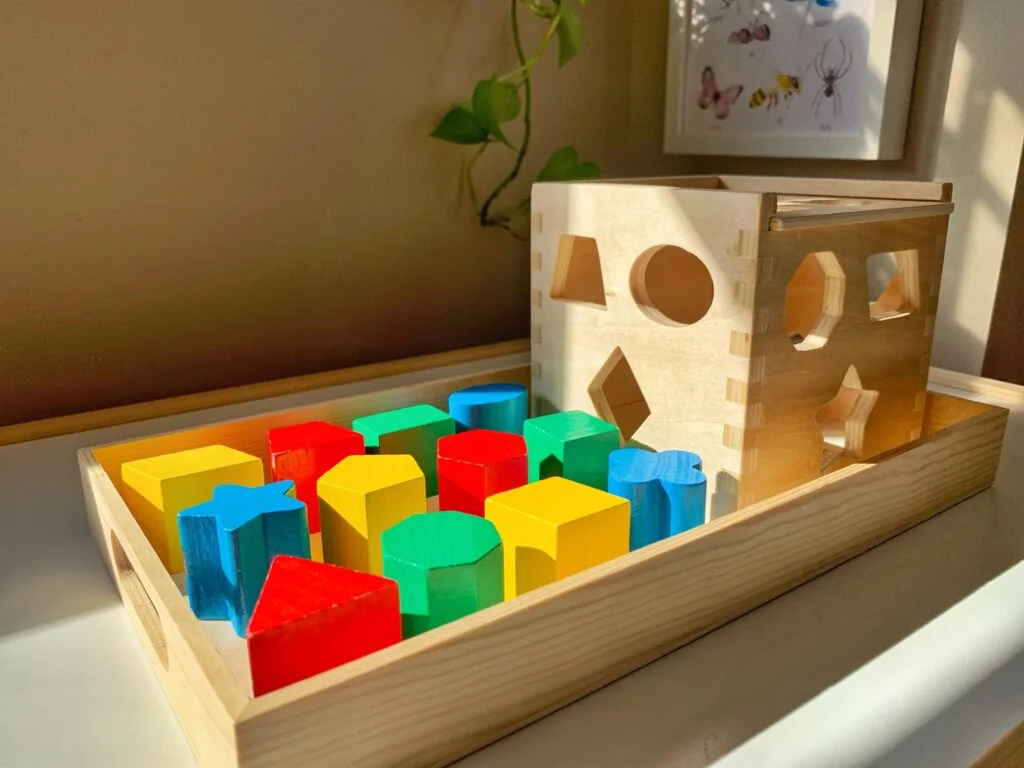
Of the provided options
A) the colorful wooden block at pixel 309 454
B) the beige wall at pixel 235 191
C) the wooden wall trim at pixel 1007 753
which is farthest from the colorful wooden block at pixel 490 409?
the wooden wall trim at pixel 1007 753

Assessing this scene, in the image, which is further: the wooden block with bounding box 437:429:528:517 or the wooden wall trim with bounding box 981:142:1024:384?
the wooden wall trim with bounding box 981:142:1024:384

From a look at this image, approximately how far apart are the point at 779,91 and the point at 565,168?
320 mm

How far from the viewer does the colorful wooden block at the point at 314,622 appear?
421mm

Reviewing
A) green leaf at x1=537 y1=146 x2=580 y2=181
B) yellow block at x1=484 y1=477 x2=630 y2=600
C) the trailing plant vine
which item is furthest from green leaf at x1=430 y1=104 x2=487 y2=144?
yellow block at x1=484 y1=477 x2=630 y2=600

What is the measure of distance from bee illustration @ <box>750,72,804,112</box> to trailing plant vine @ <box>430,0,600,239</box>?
25 cm

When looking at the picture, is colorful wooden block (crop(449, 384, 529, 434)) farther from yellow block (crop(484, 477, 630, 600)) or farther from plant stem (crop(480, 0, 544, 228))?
plant stem (crop(480, 0, 544, 228))

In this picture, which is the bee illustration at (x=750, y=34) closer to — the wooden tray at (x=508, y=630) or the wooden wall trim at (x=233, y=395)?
the wooden wall trim at (x=233, y=395)

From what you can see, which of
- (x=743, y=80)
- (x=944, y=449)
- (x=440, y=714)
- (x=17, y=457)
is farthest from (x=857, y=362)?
(x=17, y=457)

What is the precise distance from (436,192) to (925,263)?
0.65 m

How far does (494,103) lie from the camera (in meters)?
1.07

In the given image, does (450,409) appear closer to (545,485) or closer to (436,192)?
(545,485)

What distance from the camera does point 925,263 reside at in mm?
751

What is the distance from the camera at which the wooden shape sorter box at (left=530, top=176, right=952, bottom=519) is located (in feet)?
2.10

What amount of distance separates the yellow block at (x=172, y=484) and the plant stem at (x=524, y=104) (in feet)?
2.09
